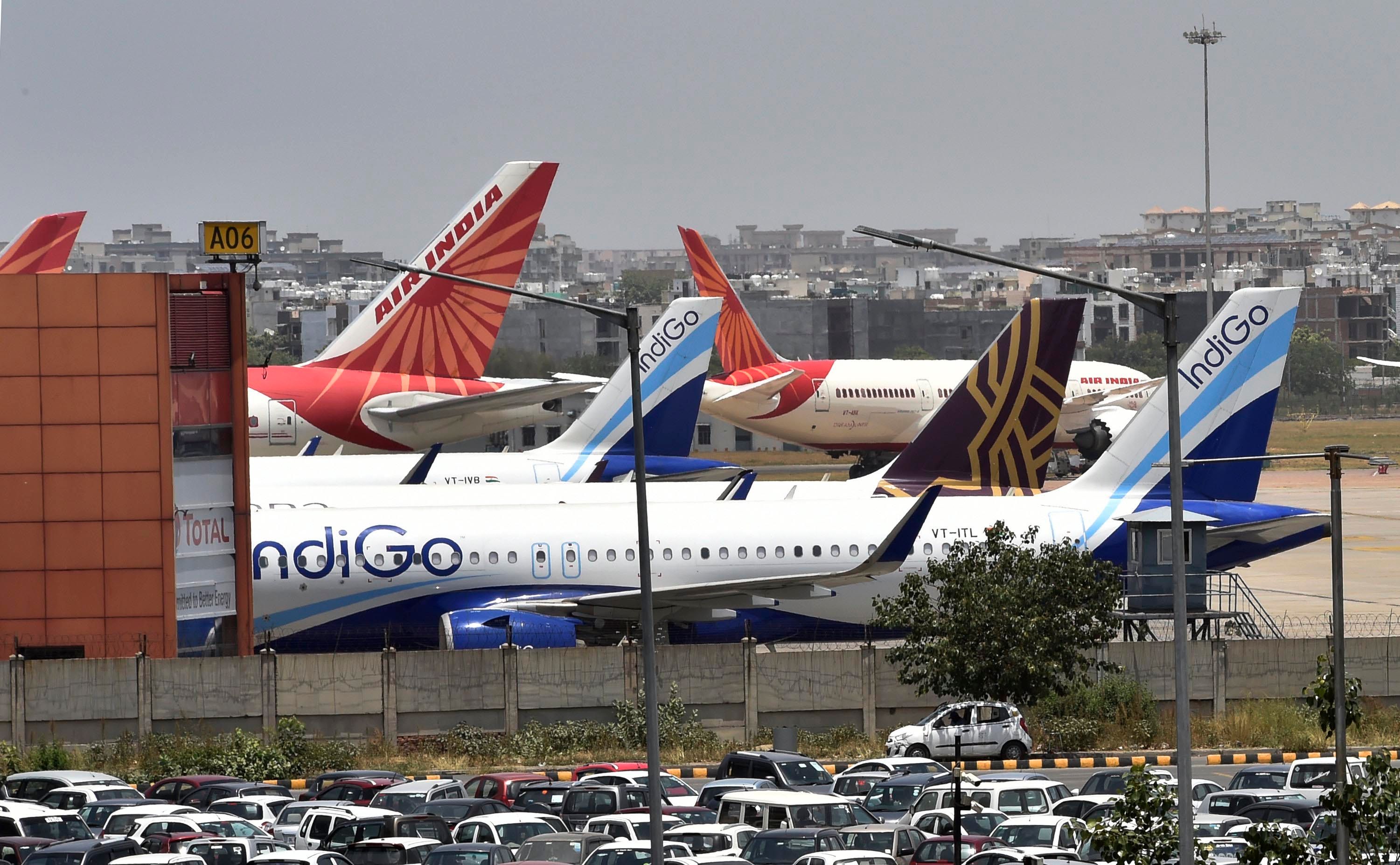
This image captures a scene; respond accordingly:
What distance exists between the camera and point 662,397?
54.8 metres

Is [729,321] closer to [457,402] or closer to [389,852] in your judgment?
[457,402]

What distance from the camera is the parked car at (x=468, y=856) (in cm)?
2450

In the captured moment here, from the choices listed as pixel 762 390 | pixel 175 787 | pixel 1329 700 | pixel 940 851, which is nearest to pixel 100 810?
pixel 175 787

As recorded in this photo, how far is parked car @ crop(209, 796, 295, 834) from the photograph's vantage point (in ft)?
96.7

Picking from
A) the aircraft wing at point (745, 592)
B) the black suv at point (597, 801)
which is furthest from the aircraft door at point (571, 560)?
the black suv at point (597, 801)

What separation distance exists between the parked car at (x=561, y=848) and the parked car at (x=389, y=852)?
1.15 m

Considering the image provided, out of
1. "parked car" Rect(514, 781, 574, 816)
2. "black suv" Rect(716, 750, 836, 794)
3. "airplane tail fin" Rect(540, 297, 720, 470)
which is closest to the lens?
"parked car" Rect(514, 781, 574, 816)

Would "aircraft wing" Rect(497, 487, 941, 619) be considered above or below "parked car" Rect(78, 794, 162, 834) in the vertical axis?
above

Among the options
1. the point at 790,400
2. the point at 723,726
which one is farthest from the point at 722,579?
the point at 790,400

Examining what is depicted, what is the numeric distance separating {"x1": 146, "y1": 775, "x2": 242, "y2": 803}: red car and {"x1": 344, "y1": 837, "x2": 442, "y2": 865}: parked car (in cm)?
752

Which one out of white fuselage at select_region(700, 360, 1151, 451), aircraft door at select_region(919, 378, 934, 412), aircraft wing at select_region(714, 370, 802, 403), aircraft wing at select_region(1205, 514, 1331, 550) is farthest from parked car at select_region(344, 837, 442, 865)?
aircraft door at select_region(919, 378, 934, 412)

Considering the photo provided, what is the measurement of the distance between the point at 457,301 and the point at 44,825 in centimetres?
3625

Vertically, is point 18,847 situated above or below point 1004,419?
below

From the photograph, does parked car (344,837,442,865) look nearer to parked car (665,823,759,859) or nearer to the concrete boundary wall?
parked car (665,823,759,859)
